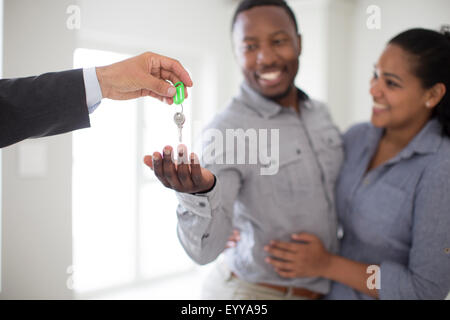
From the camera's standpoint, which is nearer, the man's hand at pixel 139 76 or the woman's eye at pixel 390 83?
the man's hand at pixel 139 76

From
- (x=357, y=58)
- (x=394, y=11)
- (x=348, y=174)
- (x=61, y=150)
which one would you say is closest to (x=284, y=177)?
(x=348, y=174)

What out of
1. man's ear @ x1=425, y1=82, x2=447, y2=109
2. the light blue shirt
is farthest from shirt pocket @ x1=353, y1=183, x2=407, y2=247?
the light blue shirt

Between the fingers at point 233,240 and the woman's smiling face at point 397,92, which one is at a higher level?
the woman's smiling face at point 397,92

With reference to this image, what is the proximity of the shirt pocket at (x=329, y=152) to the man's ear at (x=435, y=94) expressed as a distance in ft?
0.88

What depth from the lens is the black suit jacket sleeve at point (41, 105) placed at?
61 cm

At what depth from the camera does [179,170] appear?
0.59m

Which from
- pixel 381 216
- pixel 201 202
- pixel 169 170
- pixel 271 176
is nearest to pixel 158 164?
pixel 169 170

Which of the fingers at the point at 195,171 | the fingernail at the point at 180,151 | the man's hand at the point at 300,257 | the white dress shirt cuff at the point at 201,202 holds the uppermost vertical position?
the fingernail at the point at 180,151

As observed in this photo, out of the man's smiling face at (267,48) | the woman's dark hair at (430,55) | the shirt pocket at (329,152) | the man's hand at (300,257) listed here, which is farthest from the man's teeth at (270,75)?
the man's hand at (300,257)

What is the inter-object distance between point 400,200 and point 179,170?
0.62 metres

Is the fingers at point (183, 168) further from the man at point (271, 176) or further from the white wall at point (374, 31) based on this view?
the white wall at point (374, 31)

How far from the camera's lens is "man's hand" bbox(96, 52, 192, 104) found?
2.18 ft
